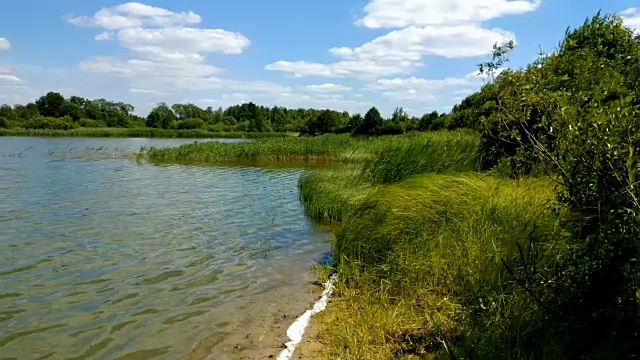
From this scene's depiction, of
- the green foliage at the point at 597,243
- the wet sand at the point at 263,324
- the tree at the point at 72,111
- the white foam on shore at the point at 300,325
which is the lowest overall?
the wet sand at the point at 263,324

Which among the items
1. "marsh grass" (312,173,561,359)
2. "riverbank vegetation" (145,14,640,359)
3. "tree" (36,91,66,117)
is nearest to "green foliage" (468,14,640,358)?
→ "riverbank vegetation" (145,14,640,359)

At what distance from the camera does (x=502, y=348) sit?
390 cm

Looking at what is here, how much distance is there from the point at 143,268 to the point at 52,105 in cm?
11950

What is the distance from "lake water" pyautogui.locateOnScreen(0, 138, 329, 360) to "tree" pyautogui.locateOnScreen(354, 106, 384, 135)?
40.1 metres

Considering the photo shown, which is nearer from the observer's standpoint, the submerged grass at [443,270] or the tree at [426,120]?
the submerged grass at [443,270]

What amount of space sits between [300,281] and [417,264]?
2.47 m

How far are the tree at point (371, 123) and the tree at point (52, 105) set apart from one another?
268ft

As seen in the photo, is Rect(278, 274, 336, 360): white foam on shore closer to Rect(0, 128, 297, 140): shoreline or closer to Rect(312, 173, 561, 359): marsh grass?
Rect(312, 173, 561, 359): marsh grass

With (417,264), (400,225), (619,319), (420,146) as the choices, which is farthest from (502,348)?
(420,146)

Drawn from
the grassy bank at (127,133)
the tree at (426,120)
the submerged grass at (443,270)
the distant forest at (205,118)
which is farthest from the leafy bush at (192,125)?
the submerged grass at (443,270)

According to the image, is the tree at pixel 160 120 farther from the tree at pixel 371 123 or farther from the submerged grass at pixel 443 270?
the submerged grass at pixel 443 270

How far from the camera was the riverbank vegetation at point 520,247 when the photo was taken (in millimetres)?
3229

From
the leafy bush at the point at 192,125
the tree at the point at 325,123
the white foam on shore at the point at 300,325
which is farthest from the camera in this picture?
the leafy bush at the point at 192,125

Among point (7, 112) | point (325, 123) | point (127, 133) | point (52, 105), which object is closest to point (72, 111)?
point (52, 105)
